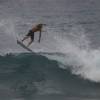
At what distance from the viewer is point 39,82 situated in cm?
4631

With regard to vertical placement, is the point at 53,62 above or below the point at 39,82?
above

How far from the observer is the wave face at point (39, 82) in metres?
43.3

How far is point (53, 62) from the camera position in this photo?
52.6 meters

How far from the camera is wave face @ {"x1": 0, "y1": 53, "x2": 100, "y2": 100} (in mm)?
43344

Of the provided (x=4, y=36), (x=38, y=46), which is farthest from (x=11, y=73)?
(x=4, y=36)

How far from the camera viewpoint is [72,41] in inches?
2699

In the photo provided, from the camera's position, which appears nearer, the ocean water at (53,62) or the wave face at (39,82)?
the wave face at (39,82)

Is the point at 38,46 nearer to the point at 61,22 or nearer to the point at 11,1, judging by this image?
the point at 61,22

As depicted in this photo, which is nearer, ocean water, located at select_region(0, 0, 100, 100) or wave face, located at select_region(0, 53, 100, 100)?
wave face, located at select_region(0, 53, 100, 100)

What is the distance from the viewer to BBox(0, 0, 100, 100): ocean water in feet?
145

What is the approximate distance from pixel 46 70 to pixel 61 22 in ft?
135

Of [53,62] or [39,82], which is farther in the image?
[53,62]

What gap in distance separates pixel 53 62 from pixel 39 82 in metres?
6.68

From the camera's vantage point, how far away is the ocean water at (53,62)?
4412 cm
